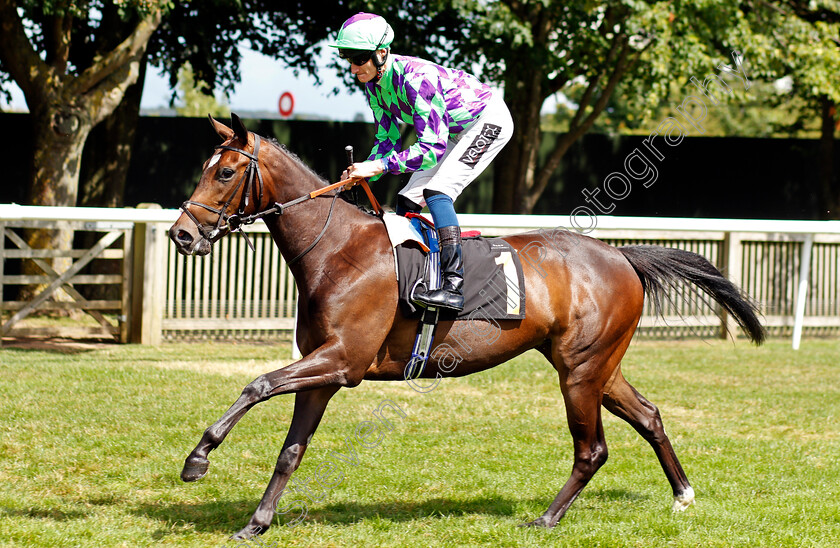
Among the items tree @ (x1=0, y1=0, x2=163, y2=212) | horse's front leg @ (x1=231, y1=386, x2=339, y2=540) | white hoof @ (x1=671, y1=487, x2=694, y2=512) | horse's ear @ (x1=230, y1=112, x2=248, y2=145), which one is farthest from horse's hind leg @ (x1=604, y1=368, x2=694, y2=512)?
tree @ (x1=0, y1=0, x2=163, y2=212)

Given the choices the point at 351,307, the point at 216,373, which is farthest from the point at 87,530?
the point at 216,373

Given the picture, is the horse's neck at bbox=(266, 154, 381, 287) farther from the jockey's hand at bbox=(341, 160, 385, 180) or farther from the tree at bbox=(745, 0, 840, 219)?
the tree at bbox=(745, 0, 840, 219)

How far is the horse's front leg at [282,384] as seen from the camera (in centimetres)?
380

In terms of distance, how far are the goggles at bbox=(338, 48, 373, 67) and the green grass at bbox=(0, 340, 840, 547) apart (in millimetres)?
2232

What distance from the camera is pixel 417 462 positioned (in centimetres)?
548

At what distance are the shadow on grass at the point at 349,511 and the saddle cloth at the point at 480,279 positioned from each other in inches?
41.4

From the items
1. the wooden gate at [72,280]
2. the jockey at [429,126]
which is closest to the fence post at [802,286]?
the jockey at [429,126]

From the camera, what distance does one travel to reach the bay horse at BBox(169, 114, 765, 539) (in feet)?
13.2

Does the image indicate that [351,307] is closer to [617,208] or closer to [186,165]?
[186,165]

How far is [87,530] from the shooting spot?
4105 mm

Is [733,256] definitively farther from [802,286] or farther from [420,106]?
[420,106]

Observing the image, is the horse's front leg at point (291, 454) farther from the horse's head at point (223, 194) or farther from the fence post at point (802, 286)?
the fence post at point (802, 286)

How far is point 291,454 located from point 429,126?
1671mm

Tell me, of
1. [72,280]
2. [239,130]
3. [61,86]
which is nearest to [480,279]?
[239,130]
